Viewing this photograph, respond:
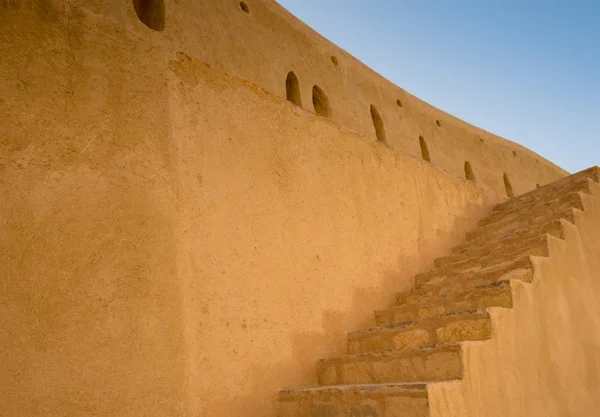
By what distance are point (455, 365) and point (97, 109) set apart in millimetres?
2589

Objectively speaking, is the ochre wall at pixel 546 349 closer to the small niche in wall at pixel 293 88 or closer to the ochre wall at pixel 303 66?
the ochre wall at pixel 303 66

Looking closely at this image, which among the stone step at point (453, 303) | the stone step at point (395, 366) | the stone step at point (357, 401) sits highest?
the stone step at point (453, 303)

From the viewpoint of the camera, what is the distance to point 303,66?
24.1 ft

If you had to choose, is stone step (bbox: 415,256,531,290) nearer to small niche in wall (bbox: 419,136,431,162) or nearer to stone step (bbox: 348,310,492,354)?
stone step (bbox: 348,310,492,354)

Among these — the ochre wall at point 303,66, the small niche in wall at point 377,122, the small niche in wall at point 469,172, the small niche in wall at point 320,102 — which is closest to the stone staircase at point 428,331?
the ochre wall at point 303,66

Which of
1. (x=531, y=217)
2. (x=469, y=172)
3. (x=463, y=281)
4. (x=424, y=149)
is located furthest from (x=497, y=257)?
(x=469, y=172)

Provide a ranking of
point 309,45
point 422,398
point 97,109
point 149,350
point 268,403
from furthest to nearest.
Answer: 1. point 309,45
2. point 268,403
3. point 97,109
4. point 149,350
5. point 422,398

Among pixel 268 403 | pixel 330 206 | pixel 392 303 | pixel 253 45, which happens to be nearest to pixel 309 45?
pixel 253 45

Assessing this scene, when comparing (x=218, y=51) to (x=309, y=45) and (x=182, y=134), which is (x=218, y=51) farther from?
(x=182, y=134)

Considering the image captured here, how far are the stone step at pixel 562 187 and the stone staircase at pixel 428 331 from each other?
0.14ft

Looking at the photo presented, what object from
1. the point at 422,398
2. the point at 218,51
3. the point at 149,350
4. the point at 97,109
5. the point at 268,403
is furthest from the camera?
the point at 218,51

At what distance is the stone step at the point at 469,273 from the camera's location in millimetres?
4012

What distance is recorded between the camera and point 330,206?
4547mm

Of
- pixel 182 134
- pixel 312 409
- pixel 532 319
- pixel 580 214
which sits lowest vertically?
pixel 312 409
